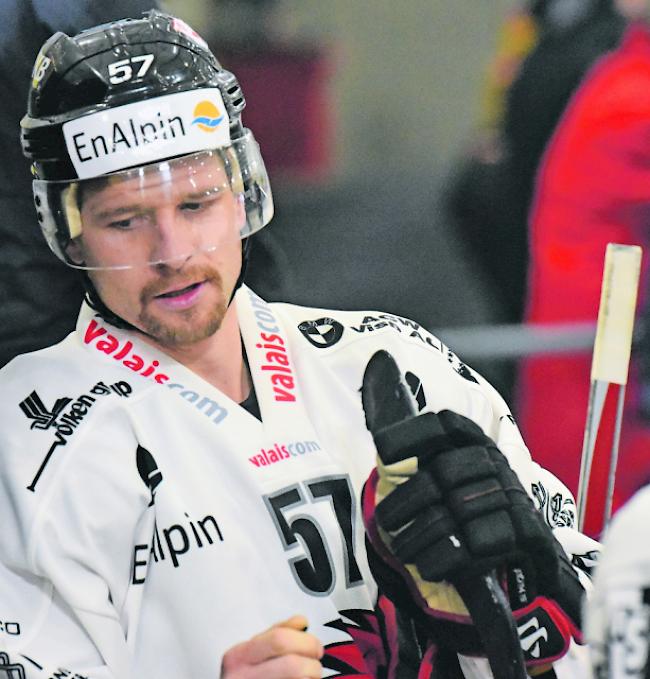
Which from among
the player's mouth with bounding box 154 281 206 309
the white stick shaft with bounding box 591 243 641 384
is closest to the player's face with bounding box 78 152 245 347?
the player's mouth with bounding box 154 281 206 309

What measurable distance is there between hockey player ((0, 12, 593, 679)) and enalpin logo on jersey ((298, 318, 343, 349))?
79 millimetres

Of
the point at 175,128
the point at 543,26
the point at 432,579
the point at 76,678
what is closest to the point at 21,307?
the point at 175,128

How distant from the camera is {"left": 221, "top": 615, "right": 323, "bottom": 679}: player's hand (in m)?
1.19

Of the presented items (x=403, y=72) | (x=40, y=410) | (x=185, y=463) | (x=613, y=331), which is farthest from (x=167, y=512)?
(x=403, y=72)

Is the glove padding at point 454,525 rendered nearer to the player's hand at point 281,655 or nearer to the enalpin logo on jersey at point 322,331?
the player's hand at point 281,655

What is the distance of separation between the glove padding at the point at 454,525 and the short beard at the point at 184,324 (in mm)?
267

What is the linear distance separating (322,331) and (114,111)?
38 cm

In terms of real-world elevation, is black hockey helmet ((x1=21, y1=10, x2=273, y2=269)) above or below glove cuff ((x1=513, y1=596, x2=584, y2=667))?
above

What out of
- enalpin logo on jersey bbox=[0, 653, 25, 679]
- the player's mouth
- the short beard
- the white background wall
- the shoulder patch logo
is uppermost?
the player's mouth

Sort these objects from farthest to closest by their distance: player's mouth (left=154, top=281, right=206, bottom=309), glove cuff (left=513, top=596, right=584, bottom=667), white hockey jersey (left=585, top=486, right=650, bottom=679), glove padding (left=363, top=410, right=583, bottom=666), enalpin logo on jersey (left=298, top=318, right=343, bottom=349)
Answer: enalpin logo on jersey (left=298, top=318, right=343, bottom=349), player's mouth (left=154, top=281, right=206, bottom=309), glove cuff (left=513, top=596, right=584, bottom=667), glove padding (left=363, top=410, right=583, bottom=666), white hockey jersey (left=585, top=486, right=650, bottom=679)

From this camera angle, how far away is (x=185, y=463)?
134 cm

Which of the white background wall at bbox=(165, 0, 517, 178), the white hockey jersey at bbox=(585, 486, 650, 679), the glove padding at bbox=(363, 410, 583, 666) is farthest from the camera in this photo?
the white background wall at bbox=(165, 0, 517, 178)

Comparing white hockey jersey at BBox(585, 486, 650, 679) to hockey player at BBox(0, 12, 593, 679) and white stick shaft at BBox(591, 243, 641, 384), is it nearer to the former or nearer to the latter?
hockey player at BBox(0, 12, 593, 679)

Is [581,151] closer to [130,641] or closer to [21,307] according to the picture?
[21,307]
